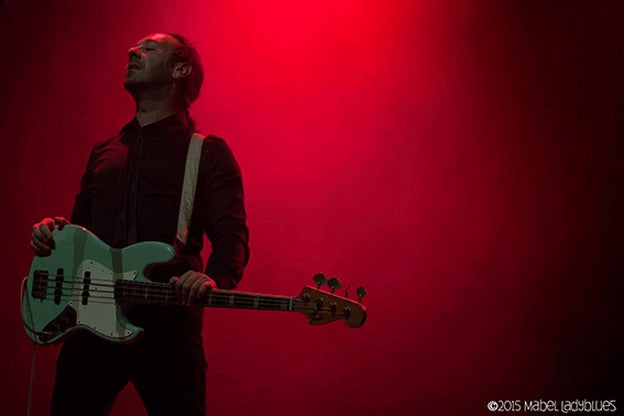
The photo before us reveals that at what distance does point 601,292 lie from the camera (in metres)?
2.97

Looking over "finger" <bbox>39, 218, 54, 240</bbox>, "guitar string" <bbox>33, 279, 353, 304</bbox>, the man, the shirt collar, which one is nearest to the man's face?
the man

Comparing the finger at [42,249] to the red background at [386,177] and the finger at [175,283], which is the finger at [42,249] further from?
the red background at [386,177]

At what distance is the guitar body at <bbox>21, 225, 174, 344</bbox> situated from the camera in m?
2.07

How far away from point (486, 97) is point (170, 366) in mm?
1915

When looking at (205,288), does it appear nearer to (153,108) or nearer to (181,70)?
(153,108)

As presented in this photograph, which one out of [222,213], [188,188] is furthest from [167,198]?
[222,213]

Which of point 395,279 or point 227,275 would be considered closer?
→ point 227,275

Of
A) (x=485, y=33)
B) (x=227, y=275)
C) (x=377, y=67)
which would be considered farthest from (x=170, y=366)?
(x=485, y=33)

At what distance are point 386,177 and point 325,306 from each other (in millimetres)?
1262

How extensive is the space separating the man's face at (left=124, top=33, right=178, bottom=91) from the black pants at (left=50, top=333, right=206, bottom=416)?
0.89 m

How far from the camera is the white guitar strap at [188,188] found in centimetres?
219

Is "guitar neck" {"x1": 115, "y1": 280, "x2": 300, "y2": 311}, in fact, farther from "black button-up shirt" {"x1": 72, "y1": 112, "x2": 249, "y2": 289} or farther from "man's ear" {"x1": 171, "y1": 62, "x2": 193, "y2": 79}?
"man's ear" {"x1": 171, "y1": 62, "x2": 193, "y2": 79}

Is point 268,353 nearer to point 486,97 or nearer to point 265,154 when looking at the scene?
point 265,154

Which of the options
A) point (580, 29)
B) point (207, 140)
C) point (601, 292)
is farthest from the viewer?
point (580, 29)
